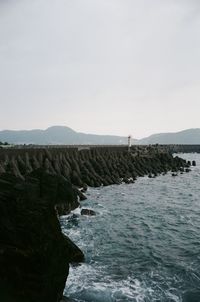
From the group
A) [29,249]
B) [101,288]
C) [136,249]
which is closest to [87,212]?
[136,249]

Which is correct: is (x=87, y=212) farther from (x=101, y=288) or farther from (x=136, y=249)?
(x=101, y=288)

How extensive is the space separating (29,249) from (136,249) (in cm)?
1009

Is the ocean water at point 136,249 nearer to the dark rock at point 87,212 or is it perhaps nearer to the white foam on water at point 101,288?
the white foam on water at point 101,288

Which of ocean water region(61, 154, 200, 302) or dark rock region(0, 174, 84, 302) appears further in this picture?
ocean water region(61, 154, 200, 302)

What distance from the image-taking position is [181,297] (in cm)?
1372

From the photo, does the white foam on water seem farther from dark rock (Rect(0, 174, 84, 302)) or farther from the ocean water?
dark rock (Rect(0, 174, 84, 302))

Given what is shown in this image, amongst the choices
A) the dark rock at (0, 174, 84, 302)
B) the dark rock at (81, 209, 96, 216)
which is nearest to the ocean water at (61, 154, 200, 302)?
the dark rock at (81, 209, 96, 216)

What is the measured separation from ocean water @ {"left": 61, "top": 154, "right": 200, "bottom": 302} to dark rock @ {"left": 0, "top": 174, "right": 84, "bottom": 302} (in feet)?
10.2

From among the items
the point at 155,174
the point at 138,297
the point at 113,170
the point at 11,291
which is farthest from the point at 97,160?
the point at 11,291

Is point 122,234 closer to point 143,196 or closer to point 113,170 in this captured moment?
point 143,196

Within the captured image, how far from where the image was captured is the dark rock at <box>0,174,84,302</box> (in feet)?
34.2

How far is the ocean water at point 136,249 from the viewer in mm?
14156

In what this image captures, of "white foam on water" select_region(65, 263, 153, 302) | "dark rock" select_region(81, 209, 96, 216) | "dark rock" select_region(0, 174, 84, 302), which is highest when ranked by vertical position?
"dark rock" select_region(0, 174, 84, 302)

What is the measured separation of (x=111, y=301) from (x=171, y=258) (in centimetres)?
582
